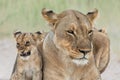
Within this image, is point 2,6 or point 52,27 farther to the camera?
point 2,6

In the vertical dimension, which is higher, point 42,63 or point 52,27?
point 52,27

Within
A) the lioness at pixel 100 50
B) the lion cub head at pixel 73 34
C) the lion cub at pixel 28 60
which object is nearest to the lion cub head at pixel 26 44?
the lion cub at pixel 28 60

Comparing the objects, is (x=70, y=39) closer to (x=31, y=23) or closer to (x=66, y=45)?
(x=66, y=45)

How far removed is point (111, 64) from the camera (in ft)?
15.9

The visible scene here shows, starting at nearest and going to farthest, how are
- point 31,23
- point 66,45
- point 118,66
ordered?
1. point 66,45
2. point 118,66
3. point 31,23

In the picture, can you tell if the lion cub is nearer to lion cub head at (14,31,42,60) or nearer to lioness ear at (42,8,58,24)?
lion cub head at (14,31,42,60)

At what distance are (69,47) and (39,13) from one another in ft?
9.59

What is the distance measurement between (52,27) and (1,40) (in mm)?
2910

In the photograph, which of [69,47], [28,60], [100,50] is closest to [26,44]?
[28,60]

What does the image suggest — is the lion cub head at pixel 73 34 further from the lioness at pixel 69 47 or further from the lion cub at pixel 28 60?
the lion cub at pixel 28 60

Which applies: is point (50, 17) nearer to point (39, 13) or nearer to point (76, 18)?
point (76, 18)

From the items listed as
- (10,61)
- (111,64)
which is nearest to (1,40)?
(10,61)

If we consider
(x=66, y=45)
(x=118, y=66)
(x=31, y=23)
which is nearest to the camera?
(x=66, y=45)

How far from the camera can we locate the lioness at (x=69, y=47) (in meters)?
2.23
